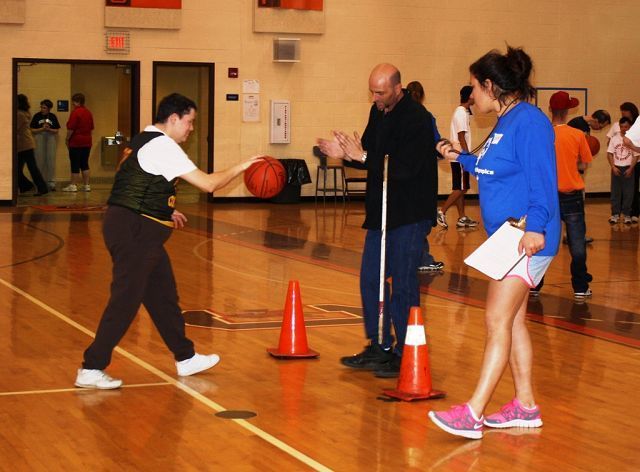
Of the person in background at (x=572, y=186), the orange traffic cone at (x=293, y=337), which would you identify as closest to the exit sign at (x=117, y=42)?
the person in background at (x=572, y=186)

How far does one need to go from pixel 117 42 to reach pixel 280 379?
1380 centimetres

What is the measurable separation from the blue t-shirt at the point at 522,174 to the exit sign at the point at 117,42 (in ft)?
49.3

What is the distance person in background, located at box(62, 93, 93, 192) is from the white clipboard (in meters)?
18.0

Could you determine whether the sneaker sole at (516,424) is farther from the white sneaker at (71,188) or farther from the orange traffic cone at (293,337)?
the white sneaker at (71,188)

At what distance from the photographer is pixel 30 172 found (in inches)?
851

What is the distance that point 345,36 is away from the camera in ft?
70.8

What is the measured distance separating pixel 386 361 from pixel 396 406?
0.94 meters

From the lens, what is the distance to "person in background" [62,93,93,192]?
22.8 metres

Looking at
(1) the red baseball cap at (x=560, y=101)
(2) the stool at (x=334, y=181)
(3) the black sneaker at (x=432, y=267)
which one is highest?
(1) the red baseball cap at (x=560, y=101)

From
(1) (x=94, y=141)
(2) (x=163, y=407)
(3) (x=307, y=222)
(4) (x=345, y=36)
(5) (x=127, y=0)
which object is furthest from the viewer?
(1) (x=94, y=141)

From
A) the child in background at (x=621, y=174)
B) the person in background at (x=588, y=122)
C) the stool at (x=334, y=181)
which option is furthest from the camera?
the stool at (x=334, y=181)

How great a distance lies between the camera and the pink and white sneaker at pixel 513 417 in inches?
241

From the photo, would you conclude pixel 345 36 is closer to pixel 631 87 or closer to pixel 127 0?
pixel 127 0

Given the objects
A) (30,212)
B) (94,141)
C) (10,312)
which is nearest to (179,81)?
(94,141)
